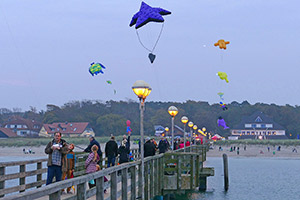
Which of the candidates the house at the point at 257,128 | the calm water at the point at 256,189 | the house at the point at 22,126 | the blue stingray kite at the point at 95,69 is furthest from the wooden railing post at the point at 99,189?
the house at the point at 257,128

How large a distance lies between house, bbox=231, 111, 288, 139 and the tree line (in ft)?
10.4

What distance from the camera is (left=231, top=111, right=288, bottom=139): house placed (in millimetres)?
121769

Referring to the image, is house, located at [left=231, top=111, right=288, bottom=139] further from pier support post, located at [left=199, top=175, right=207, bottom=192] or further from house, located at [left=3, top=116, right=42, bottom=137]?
pier support post, located at [left=199, top=175, right=207, bottom=192]

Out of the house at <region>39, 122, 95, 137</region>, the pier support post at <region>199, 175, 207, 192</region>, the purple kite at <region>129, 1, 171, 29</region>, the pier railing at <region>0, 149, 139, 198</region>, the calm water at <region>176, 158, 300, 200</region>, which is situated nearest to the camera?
the pier railing at <region>0, 149, 139, 198</region>

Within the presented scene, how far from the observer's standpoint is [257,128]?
123 meters

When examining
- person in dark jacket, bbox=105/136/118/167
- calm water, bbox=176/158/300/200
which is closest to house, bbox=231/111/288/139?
calm water, bbox=176/158/300/200

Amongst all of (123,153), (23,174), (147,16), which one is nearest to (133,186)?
(23,174)

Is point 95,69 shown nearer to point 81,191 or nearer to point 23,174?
point 23,174

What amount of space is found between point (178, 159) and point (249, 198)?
14.3m

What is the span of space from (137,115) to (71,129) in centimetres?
1766

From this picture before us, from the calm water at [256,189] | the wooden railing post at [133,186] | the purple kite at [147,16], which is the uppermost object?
the purple kite at [147,16]

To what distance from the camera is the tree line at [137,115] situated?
10196 cm

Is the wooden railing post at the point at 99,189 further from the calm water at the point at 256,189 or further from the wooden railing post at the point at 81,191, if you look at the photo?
the calm water at the point at 256,189

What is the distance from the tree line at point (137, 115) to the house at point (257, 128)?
3155 millimetres
